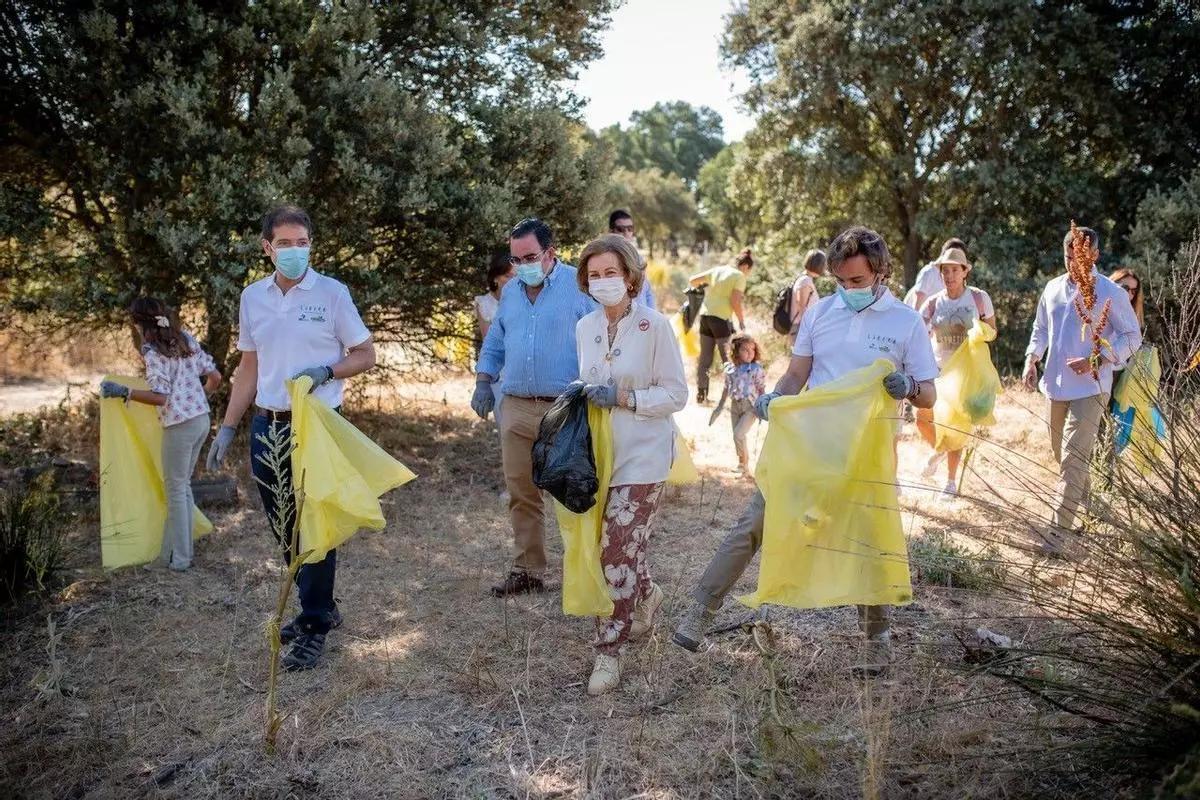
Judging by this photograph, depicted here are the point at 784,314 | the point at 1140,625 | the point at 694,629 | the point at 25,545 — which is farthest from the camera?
the point at 784,314

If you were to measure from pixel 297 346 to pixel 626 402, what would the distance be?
148 centimetres

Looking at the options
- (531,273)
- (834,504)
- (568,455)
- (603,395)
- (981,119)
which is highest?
(981,119)

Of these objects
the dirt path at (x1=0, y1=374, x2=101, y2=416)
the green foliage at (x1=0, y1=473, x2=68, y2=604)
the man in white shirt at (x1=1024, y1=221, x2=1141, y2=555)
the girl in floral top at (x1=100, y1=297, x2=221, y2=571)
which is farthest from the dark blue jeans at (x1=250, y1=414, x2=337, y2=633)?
the dirt path at (x1=0, y1=374, x2=101, y2=416)

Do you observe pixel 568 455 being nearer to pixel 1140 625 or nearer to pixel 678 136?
pixel 1140 625

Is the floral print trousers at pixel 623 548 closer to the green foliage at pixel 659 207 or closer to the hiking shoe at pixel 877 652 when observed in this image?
the hiking shoe at pixel 877 652

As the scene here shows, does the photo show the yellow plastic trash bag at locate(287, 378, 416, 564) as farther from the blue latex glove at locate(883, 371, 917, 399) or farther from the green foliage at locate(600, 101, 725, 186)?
the green foliage at locate(600, 101, 725, 186)

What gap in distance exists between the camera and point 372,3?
6.95 metres

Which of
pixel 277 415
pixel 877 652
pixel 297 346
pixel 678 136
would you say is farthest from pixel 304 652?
pixel 678 136

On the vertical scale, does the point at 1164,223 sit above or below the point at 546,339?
above

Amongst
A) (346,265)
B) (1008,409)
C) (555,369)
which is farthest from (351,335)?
(1008,409)

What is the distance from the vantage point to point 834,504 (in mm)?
3270

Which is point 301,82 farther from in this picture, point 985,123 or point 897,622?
point 985,123

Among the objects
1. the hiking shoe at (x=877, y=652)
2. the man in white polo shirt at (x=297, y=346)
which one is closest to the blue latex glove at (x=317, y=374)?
the man in white polo shirt at (x=297, y=346)

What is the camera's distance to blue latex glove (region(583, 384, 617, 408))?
11.2ft
